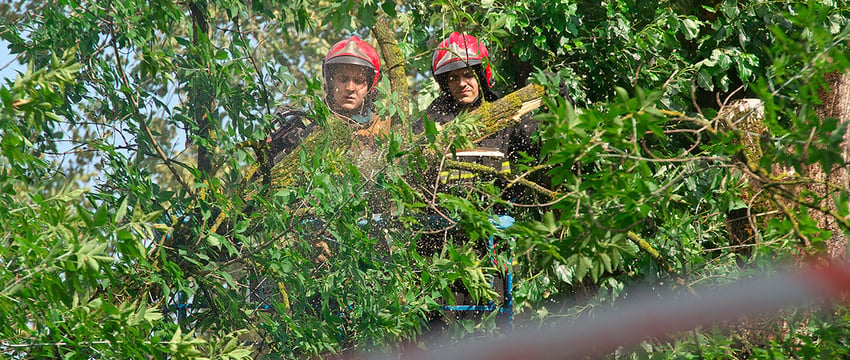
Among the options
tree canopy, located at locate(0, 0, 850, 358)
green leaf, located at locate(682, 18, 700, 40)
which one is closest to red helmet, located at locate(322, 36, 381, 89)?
tree canopy, located at locate(0, 0, 850, 358)

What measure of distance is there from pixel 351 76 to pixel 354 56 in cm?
14

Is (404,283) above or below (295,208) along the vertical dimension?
below

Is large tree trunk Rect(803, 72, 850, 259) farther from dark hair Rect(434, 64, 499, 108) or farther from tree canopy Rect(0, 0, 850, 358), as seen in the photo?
dark hair Rect(434, 64, 499, 108)

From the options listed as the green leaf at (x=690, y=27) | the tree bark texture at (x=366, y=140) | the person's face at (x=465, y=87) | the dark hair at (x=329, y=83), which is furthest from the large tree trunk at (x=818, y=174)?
the dark hair at (x=329, y=83)

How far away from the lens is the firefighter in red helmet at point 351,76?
5.38 metres

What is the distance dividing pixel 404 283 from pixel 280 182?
0.76 meters

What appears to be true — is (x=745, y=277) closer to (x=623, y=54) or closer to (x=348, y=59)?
(x=623, y=54)

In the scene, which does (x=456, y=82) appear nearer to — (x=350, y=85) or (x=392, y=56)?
(x=392, y=56)

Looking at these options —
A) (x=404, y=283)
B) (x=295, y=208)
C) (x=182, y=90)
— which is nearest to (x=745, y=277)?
A: (x=404, y=283)

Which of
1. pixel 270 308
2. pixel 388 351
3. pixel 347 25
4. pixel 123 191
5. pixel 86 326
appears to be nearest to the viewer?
pixel 86 326

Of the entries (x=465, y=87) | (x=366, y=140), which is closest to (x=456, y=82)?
(x=465, y=87)

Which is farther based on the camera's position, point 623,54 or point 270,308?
point 623,54

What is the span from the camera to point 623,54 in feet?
15.7

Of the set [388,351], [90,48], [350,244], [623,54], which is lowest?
[388,351]
